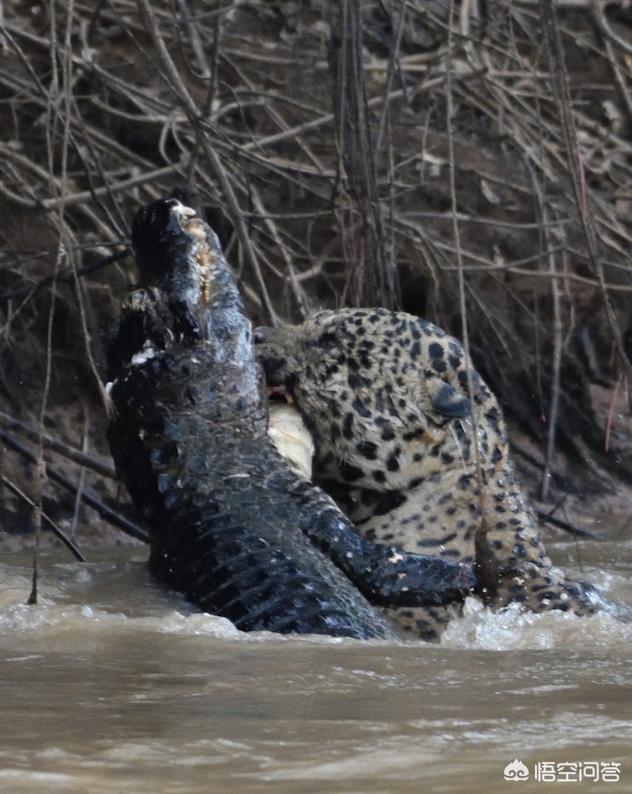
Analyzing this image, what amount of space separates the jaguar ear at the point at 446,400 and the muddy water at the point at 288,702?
1.75 feet

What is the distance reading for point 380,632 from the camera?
3732mm

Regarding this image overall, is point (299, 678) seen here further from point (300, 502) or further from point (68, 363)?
point (68, 363)

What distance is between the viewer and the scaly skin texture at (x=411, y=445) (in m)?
4.29

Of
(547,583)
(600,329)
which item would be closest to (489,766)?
(547,583)

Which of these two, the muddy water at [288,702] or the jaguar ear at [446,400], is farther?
the jaguar ear at [446,400]

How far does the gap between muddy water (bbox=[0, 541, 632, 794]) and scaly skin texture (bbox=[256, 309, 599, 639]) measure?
1.06ft

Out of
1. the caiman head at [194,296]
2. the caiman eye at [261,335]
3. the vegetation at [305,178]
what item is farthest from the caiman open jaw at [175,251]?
the vegetation at [305,178]

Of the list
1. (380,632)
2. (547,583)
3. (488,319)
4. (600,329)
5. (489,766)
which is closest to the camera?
(489,766)

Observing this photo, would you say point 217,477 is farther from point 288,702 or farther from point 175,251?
point 288,702

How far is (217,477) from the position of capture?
12.8ft

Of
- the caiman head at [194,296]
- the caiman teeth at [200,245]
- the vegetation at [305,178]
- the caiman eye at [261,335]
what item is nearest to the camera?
the caiman head at [194,296]

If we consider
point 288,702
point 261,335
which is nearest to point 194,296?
point 261,335

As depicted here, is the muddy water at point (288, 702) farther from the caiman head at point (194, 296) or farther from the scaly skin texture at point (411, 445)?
the caiman head at point (194, 296)

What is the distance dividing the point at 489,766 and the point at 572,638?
1.44 m
